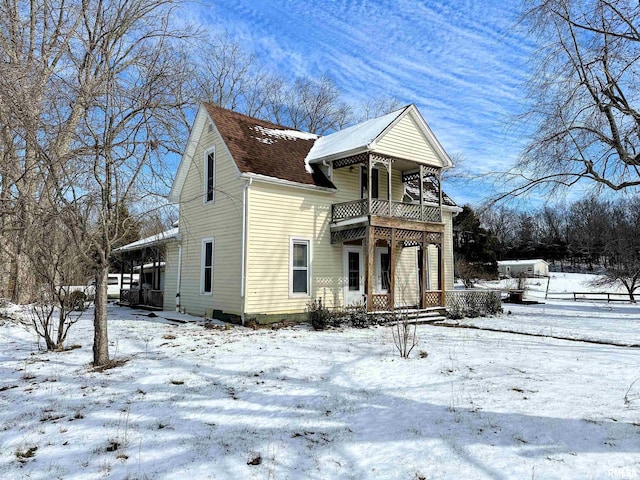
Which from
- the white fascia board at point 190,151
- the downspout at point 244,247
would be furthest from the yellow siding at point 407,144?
the white fascia board at point 190,151

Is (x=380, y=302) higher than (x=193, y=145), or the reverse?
(x=193, y=145)

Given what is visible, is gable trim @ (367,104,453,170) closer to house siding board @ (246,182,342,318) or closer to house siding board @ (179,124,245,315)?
house siding board @ (246,182,342,318)

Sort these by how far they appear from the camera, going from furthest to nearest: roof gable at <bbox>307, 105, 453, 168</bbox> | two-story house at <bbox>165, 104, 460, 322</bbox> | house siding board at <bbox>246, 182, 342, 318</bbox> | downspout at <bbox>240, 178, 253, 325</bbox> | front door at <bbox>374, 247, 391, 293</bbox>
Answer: front door at <bbox>374, 247, 391, 293</bbox>
roof gable at <bbox>307, 105, 453, 168</bbox>
two-story house at <bbox>165, 104, 460, 322</bbox>
house siding board at <bbox>246, 182, 342, 318</bbox>
downspout at <bbox>240, 178, 253, 325</bbox>

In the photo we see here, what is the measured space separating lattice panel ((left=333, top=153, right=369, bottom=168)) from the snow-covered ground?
760 centimetres

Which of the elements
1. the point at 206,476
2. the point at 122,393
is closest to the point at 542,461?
the point at 206,476

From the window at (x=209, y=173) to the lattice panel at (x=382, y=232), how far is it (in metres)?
6.10

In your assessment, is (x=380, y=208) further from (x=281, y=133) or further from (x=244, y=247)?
(x=281, y=133)

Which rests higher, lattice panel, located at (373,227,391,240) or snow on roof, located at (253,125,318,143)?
snow on roof, located at (253,125,318,143)

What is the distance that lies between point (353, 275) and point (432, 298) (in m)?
3.17

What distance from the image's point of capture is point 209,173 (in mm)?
16281

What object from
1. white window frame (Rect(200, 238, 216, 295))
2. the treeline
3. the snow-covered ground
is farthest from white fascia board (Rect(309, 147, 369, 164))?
the treeline

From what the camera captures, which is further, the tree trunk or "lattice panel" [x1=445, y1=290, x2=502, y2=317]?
"lattice panel" [x1=445, y1=290, x2=502, y2=317]

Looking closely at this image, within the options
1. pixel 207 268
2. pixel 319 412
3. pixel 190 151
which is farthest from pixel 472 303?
pixel 319 412

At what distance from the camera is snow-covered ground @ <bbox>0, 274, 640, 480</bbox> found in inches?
163
